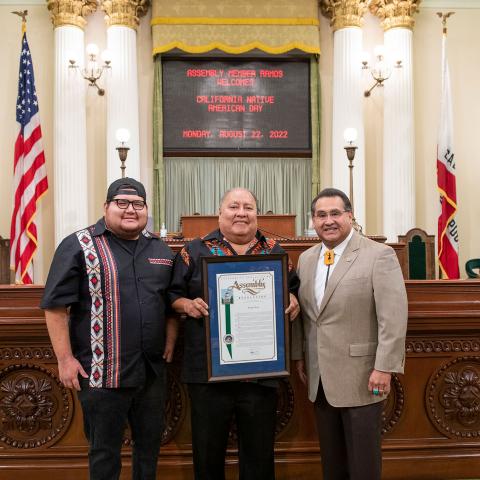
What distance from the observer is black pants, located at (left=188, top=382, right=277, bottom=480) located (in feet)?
9.19

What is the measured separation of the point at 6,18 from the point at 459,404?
9.20m

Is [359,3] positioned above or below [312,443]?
above

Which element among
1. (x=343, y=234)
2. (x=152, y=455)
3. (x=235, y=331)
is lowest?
(x=152, y=455)

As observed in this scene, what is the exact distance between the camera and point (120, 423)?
268cm

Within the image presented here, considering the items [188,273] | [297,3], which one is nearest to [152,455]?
[188,273]

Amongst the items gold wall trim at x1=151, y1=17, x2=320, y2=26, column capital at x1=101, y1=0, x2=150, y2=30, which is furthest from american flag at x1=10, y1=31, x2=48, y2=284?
gold wall trim at x1=151, y1=17, x2=320, y2=26

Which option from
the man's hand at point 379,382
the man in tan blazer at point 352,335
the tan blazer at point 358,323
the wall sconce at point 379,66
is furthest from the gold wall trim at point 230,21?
the man's hand at point 379,382

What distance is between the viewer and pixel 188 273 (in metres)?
2.83

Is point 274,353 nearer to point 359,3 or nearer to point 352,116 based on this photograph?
point 352,116

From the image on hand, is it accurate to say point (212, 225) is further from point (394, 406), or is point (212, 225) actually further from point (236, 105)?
point (236, 105)

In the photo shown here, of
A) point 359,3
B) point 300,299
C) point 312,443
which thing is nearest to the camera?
A: point 300,299

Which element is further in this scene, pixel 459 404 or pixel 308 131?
pixel 308 131

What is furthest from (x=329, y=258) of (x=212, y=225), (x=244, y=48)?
(x=244, y=48)

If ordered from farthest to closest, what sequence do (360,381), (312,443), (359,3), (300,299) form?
(359,3)
(312,443)
(300,299)
(360,381)
